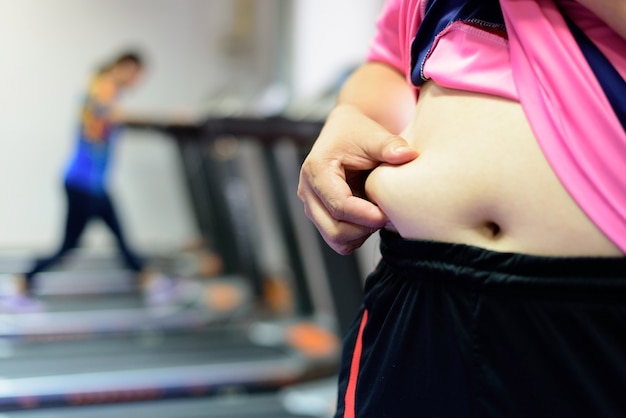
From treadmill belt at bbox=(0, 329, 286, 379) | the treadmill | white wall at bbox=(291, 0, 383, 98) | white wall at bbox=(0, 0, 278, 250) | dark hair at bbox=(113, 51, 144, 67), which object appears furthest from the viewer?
white wall at bbox=(0, 0, 278, 250)

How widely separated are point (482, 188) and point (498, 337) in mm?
121

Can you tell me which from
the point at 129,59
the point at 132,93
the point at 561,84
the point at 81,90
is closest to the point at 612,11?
the point at 561,84

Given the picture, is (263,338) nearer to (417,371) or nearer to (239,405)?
(239,405)

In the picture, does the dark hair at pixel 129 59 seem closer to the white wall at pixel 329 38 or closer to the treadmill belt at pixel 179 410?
the white wall at pixel 329 38

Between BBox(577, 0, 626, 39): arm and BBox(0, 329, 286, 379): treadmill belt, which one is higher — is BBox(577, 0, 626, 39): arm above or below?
above

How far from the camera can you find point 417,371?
0.62 metres

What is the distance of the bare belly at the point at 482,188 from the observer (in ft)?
1.80

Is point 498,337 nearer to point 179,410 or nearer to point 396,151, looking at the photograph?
point 396,151

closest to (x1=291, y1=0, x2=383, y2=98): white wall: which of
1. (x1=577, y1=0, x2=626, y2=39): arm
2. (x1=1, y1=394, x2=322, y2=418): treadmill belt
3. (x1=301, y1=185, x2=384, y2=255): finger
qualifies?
(x1=1, y1=394, x2=322, y2=418): treadmill belt

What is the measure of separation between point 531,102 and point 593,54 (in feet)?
0.19

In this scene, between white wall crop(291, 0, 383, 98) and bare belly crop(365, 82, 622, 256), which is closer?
bare belly crop(365, 82, 622, 256)

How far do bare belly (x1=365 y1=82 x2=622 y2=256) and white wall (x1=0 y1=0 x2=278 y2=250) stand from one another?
5.23 metres

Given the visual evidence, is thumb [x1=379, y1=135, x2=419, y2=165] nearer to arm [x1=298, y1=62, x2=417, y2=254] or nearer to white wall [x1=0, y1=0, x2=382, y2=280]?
arm [x1=298, y1=62, x2=417, y2=254]

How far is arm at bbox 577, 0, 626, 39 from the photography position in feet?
1.70
